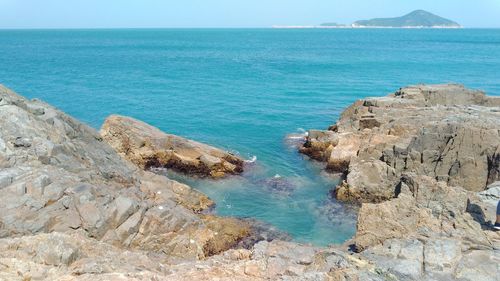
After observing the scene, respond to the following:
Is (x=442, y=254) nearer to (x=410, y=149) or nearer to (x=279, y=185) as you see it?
(x=410, y=149)

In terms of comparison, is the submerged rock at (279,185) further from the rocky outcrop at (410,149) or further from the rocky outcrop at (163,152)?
the rocky outcrop at (410,149)

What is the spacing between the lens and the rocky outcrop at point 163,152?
1372 inches

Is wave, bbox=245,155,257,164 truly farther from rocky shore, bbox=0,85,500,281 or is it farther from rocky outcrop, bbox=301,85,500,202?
rocky outcrop, bbox=301,85,500,202

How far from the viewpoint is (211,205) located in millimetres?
29578

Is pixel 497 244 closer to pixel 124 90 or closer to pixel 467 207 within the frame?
pixel 467 207

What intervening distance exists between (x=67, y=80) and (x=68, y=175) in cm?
6135

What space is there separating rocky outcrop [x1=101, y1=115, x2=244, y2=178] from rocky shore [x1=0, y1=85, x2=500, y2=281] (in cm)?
10

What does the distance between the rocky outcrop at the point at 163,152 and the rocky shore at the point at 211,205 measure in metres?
0.10

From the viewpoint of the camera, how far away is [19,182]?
61.4 ft

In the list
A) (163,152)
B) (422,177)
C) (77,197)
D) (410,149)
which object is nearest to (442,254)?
(422,177)

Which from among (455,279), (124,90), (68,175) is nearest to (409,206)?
(455,279)

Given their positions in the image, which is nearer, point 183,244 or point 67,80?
point 183,244

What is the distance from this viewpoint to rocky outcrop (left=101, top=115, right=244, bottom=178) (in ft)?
114

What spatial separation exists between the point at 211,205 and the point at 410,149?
46.2ft
